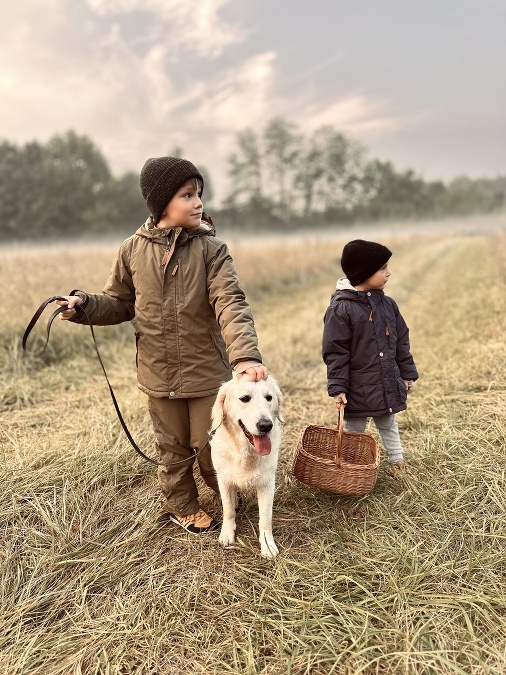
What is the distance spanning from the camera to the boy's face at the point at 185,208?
2.50 metres

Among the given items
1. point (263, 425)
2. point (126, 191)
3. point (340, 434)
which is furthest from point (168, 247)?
point (126, 191)

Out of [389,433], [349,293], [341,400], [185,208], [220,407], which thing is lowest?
[389,433]

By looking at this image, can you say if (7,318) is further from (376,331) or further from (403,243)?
(403,243)

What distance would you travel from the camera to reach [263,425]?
2133mm

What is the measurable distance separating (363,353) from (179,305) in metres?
1.25

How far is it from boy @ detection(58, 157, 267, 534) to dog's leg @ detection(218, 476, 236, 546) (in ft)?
0.51

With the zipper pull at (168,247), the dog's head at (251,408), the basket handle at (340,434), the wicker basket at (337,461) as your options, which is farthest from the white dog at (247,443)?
the zipper pull at (168,247)

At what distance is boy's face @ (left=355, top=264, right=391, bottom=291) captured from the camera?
116 inches

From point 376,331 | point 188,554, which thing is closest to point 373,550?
point 188,554

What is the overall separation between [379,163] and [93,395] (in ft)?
140

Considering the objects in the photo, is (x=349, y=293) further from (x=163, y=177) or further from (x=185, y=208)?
(x=163, y=177)

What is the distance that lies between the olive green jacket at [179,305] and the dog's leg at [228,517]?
0.59m

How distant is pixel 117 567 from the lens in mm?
2477

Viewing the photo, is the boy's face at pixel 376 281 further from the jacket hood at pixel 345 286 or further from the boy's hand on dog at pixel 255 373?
the boy's hand on dog at pixel 255 373
